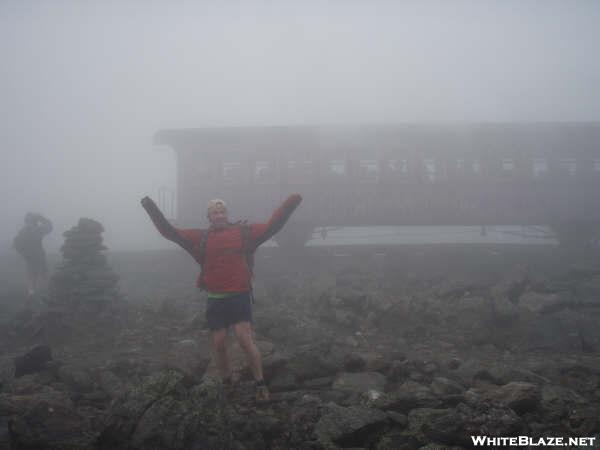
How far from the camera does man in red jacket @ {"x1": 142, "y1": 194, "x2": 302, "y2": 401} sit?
3.47m

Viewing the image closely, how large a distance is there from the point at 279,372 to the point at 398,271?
7.68 metres

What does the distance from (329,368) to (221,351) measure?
3.61 ft

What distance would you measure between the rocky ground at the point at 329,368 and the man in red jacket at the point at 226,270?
386mm

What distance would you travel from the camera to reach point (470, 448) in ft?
8.32

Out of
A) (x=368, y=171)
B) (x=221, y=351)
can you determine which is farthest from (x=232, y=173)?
(x=221, y=351)

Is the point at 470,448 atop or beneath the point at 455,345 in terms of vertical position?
atop

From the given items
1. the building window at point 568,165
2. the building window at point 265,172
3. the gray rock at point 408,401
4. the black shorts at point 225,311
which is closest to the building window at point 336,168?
the building window at point 265,172

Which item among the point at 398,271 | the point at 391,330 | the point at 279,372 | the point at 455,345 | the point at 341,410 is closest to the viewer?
the point at 341,410

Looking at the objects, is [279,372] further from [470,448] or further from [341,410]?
[470,448]

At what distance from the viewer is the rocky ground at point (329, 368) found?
8.89ft

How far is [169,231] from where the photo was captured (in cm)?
359

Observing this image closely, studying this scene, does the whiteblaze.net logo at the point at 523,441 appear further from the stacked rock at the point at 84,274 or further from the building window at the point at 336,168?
the building window at the point at 336,168

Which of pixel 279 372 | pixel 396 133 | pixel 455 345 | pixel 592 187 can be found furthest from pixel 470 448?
pixel 592 187

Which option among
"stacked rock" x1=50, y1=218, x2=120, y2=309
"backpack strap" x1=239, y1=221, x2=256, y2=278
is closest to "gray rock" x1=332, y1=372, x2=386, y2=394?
"backpack strap" x1=239, y1=221, x2=256, y2=278
